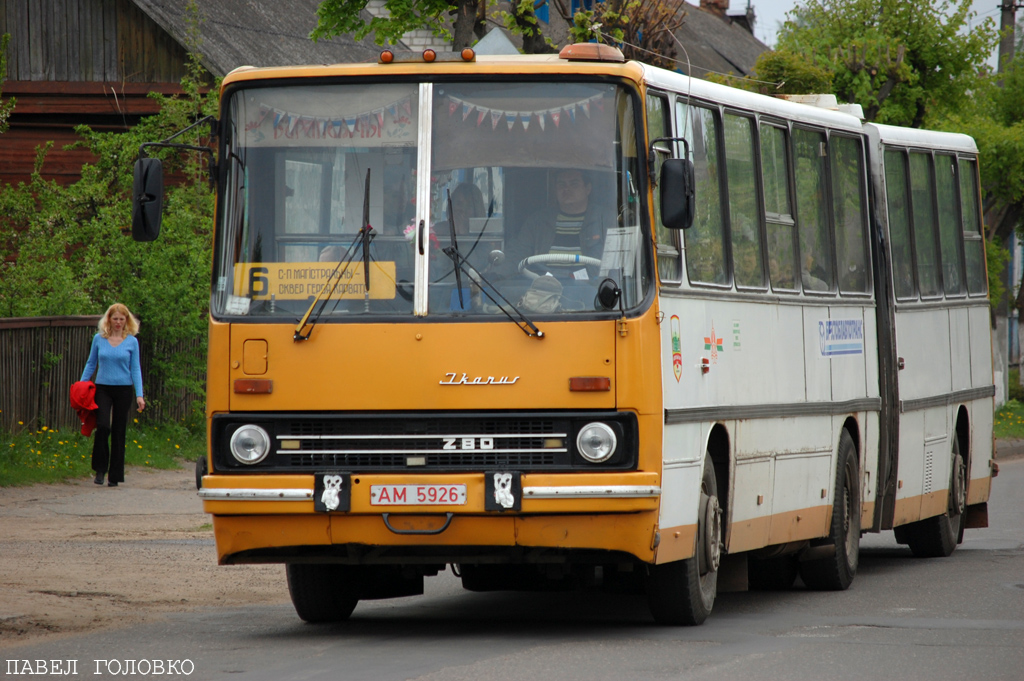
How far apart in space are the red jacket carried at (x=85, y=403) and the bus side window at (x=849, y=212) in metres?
8.79

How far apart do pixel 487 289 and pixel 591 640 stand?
191 cm

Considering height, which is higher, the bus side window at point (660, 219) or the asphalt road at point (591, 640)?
the bus side window at point (660, 219)

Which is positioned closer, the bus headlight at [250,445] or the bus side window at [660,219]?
the bus headlight at [250,445]

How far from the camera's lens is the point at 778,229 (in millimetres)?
11148

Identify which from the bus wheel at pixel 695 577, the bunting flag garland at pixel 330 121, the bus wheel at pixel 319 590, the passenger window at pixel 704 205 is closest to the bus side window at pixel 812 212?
the passenger window at pixel 704 205

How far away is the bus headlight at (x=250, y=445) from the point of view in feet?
28.7

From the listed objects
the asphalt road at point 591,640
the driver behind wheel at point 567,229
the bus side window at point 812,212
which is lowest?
the asphalt road at point 591,640

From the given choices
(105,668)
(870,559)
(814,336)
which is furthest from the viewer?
(870,559)

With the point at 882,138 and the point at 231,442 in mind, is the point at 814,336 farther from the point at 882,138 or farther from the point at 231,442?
the point at 231,442

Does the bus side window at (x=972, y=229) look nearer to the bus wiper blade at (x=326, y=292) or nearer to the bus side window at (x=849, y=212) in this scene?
the bus side window at (x=849, y=212)

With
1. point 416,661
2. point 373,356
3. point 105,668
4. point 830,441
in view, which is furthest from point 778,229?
point 105,668

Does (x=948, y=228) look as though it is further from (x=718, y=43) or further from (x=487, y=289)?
(x=718, y=43)

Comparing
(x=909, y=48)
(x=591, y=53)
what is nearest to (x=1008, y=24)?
(x=909, y=48)

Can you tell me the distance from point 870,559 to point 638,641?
619 cm
